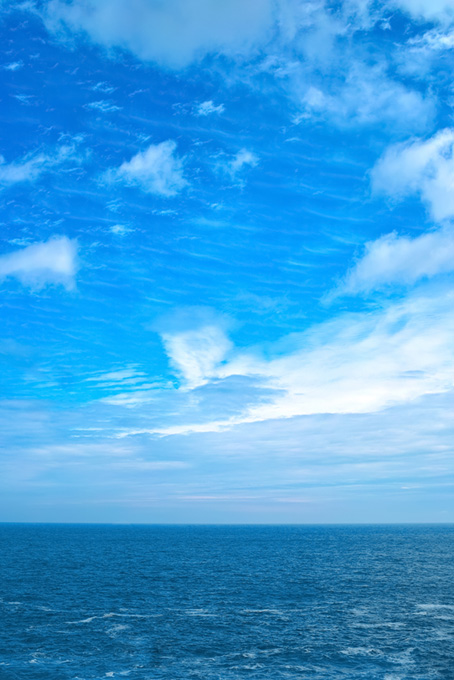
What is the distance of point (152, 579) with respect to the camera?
115 metres

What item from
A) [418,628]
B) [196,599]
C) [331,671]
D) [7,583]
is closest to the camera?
[331,671]

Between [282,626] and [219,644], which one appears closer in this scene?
[219,644]

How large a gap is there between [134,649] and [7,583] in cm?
6102

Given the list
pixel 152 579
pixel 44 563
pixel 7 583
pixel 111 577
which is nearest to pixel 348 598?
pixel 152 579

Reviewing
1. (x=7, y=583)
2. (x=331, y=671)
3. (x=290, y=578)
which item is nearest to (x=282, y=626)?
(x=331, y=671)

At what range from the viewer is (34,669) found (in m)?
56.7

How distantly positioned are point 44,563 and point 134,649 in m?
94.4

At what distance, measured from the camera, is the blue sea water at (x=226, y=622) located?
5756 centimetres

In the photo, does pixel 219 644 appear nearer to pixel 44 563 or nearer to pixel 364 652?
pixel 364 652

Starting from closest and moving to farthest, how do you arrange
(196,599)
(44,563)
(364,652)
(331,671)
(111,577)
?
(331,671)
(364,652)
(196,599)
(111,577)
(44,563)

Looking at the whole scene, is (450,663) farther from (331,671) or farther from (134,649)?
(134,649)

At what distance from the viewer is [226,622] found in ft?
252

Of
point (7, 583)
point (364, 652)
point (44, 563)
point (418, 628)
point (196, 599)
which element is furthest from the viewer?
point (44, 563)

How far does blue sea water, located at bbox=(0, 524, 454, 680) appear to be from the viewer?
57.6 m
